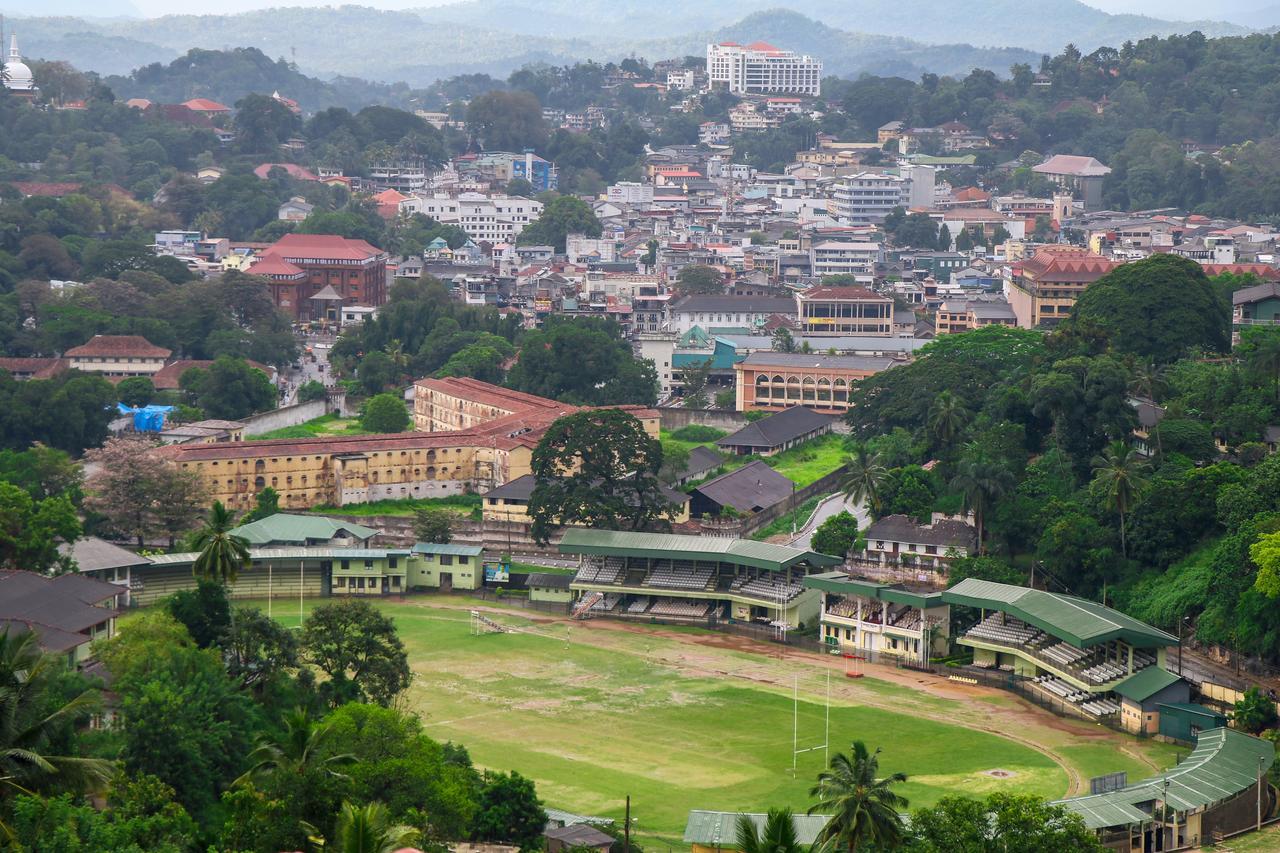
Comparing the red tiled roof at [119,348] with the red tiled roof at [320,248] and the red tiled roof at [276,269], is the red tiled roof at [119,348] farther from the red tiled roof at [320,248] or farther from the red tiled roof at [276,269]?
the red tiled roof at [320,248]

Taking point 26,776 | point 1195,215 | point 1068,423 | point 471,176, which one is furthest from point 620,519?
point 471,176

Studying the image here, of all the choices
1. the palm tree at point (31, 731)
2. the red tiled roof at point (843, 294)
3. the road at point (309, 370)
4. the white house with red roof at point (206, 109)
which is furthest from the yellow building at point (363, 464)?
the white house with red roof at point (206, 109)

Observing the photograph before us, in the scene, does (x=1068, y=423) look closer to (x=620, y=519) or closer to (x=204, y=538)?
(x=620, y=519)

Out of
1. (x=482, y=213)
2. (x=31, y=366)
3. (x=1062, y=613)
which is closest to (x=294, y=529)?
(x=1062, y=613)

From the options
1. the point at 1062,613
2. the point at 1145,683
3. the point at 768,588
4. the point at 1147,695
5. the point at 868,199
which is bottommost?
the point at 1147,695

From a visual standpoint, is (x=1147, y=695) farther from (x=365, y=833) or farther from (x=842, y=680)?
(x=365, y=833)
